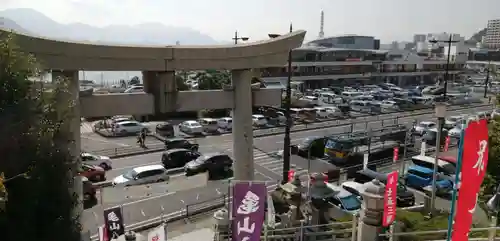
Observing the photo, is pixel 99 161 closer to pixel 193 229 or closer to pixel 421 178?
pixel 193 229

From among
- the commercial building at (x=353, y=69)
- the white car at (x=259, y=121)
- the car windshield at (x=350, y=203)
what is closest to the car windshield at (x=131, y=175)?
the car windshield at (x=350, y=203)

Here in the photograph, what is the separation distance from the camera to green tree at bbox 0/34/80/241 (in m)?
5.52

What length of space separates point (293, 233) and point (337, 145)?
15.5 metres

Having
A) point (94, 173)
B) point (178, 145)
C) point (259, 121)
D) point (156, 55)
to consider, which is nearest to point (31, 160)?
point (156, 55)

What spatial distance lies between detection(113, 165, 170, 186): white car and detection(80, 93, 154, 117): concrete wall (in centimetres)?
878

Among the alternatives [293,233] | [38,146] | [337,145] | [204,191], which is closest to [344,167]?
[337,145]

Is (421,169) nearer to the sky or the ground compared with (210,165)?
nearer to the sky

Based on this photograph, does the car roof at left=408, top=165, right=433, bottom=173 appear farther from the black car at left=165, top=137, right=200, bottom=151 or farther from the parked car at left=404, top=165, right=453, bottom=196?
the black car at left=165, top=137, right=200, bottom=151

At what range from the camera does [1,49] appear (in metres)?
6.00

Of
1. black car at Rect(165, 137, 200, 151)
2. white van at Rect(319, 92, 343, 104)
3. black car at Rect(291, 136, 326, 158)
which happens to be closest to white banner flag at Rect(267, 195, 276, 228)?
black car at Rect(291, 136, 326, 158)

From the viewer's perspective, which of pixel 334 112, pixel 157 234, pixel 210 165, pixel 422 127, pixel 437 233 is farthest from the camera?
pixel 334 112

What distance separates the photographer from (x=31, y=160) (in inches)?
227

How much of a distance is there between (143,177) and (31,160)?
1456 centimetres

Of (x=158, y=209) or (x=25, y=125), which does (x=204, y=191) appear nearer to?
(x=158, y=209)
